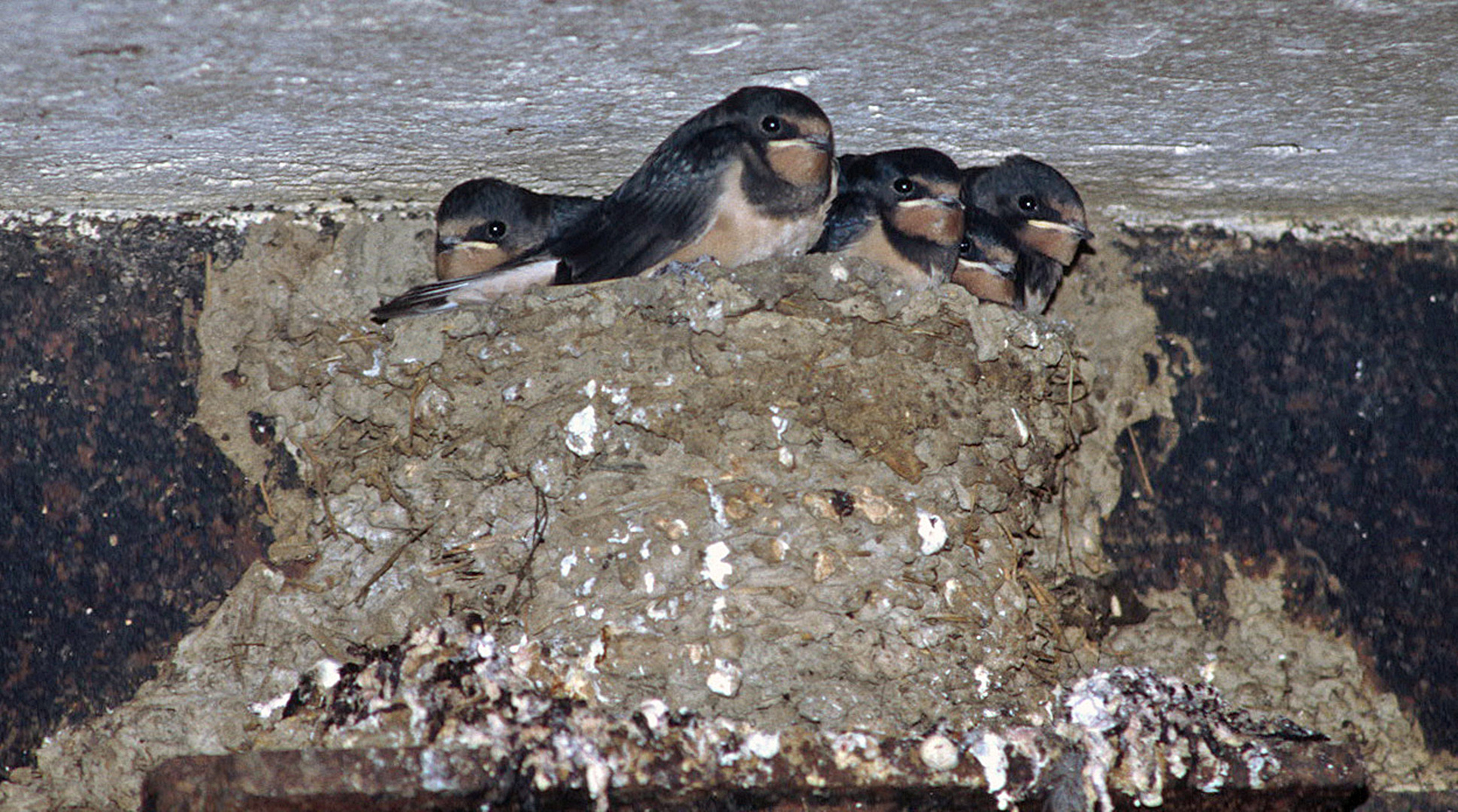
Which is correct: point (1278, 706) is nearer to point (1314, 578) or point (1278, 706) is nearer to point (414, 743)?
point (1314, 578)

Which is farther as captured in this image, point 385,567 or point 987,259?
point 987,259

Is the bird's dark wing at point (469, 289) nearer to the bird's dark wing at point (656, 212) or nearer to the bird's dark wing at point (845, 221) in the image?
the bird's dark wing at point (656, 212)

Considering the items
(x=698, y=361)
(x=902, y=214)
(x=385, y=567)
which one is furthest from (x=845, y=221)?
(x=385, y=567)

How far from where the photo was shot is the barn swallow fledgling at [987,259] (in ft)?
12.6

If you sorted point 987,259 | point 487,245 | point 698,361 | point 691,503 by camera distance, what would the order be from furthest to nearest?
point 987,259 → point 487,245 → point 698,361 → point 691,503

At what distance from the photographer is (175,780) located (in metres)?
2.58

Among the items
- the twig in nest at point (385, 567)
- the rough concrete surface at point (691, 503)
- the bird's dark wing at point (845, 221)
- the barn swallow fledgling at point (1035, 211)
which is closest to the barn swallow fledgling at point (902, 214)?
the bird's dark wing at point (845, 221)

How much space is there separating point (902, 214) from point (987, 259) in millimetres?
354

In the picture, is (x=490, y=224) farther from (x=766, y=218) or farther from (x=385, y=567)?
(x=385, y=567)

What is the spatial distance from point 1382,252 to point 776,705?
76.3 inches

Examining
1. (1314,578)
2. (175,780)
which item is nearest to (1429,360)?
(1314,578)

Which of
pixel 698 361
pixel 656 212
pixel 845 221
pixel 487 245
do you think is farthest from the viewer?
pixel 845 221

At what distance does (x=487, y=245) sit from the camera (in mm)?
3609

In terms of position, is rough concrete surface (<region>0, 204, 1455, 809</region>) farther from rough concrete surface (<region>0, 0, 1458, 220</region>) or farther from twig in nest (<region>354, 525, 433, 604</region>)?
rough concrete surface (<region>0, 0, 1458, 220</region>)
